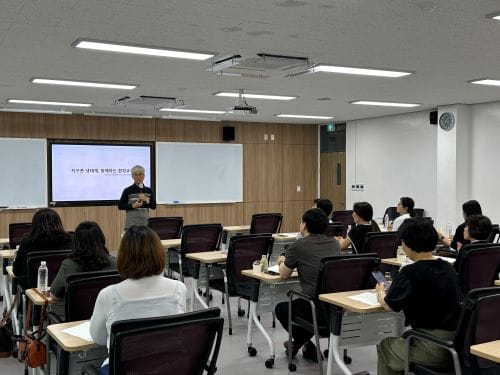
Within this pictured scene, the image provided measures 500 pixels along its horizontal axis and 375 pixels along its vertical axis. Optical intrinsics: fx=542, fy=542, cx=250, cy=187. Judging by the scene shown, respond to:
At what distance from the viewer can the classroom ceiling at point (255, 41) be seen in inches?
161

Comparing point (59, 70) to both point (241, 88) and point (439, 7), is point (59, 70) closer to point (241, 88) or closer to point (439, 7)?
point (241, 88)

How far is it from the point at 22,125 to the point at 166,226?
201 inches

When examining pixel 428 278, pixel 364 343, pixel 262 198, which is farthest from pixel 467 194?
pixel 428 278

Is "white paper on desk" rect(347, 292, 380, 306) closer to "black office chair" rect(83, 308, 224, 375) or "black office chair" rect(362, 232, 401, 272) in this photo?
"black office chair" rect(83, 308, 224, 375)

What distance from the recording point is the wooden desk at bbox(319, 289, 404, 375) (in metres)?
3.71

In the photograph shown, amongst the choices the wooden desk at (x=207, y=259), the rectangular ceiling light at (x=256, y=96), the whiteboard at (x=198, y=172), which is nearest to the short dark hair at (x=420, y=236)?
the wooden desk at (x=207, y=259)

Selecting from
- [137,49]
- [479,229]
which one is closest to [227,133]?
[137,49]

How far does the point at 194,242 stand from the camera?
638 centimetres

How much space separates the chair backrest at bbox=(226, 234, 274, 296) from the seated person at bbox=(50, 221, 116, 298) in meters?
1.82

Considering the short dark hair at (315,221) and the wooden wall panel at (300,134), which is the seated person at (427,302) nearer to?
the short dark hair at (315,221)

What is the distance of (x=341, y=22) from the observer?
445 cm

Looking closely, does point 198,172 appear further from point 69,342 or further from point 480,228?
point 69,342

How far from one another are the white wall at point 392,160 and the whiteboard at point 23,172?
6934 mm

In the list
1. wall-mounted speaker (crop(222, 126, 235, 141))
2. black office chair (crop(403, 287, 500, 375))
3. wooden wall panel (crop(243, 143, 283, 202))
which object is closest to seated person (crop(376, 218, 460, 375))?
black office chair (crop(403, 287, 500, 375))
